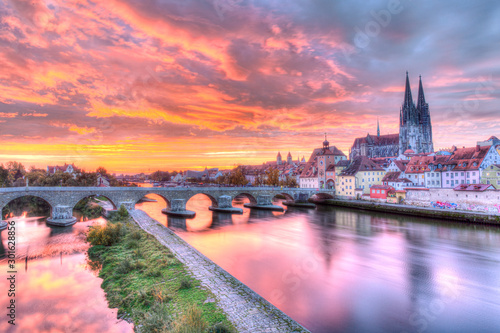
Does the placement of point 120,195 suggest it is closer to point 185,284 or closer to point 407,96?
point 185,284

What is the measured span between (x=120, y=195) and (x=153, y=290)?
28786 mm

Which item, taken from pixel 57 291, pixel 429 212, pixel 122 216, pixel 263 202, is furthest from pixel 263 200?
pixel 57 291

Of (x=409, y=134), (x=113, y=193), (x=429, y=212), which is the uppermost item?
(x=409, y=134)

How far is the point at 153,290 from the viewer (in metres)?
11.1

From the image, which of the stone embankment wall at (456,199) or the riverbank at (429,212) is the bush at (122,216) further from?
the stone embankment wall at (456,199)

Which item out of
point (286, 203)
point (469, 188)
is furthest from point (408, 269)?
point (286, 203)

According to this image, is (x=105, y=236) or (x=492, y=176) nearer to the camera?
(x=105, y=236)

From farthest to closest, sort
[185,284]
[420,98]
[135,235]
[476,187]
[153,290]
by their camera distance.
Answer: [420,98], [476,187], [135,235], [185,284], [153,290]

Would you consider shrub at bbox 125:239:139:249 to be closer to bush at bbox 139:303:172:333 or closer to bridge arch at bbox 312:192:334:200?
bush at bbox 139:303:172:333

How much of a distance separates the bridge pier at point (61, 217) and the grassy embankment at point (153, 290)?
41.6 ft

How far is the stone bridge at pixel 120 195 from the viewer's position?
29.8 m

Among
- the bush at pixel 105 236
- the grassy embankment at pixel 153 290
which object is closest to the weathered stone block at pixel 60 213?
the bush at pixel 105 236

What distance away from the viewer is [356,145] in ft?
306

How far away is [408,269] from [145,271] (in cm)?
1628
